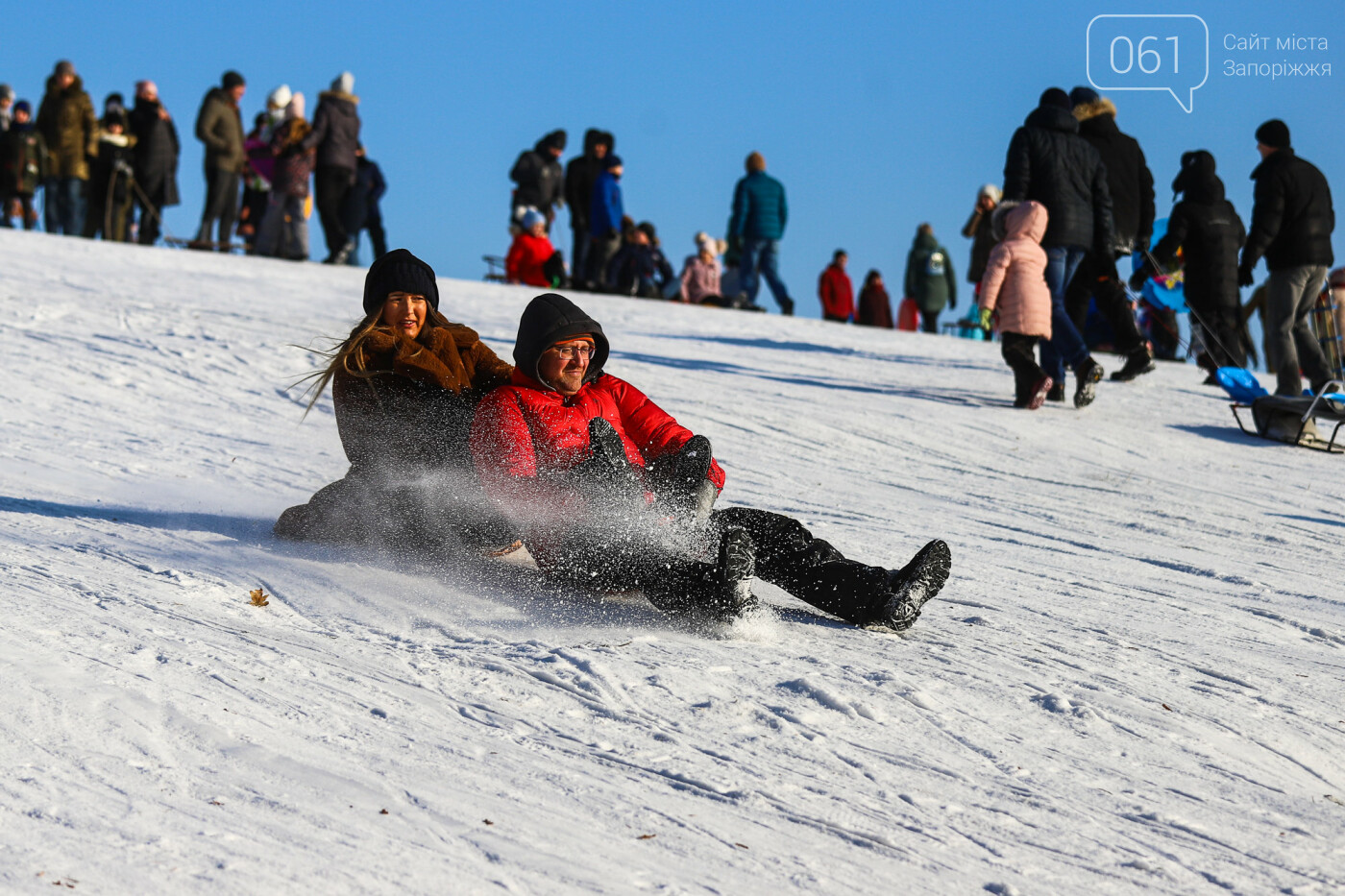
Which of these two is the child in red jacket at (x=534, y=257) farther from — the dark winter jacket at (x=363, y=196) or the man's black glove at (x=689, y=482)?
the man's black glove at (x=689, y=482)

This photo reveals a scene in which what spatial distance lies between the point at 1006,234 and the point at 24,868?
23.6 feet

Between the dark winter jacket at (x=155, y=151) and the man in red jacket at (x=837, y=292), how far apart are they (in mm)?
7945

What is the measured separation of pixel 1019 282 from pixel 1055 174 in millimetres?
814

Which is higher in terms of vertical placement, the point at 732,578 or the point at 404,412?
the point at 404,412

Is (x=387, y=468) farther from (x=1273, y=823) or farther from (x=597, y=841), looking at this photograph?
(x=1273, y=823)

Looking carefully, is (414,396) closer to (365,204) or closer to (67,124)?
(365,204)

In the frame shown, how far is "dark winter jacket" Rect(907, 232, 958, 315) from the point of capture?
16719mm

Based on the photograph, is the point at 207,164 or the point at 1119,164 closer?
the point at 1119,164

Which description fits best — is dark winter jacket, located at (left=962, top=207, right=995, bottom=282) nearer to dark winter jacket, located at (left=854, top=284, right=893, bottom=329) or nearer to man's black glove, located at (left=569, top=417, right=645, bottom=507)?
dark winter jacket, located at (left=854, top=284, right=893, bottom=329)

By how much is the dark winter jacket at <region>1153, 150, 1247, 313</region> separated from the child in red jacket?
7135 mm

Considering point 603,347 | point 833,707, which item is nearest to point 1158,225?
point 603,347

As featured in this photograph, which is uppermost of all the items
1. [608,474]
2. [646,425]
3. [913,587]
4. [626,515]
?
[646,425]

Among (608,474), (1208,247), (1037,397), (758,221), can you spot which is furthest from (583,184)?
(608,474)

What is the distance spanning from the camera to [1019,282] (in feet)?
26.7
